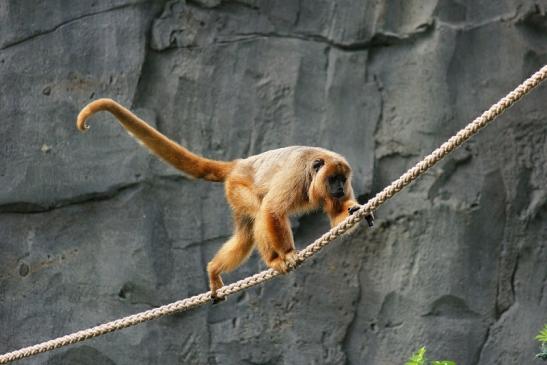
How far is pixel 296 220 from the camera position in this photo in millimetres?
8141

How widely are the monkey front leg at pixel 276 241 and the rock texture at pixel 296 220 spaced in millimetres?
2302

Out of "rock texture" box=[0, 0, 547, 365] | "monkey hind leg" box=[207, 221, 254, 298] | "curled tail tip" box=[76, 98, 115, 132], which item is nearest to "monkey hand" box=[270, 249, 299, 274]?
"monkey hind leg" box=[207, 221, 254, 298]

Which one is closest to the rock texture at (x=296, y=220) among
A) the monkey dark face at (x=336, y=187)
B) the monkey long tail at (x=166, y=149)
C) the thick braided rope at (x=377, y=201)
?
the monkey long tail at (x=166, y=149)

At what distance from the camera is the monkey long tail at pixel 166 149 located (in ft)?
19.6

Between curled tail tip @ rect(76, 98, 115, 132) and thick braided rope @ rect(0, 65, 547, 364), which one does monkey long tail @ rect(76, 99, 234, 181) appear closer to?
curled tail tip @ rect(76, 98, 115, 132)

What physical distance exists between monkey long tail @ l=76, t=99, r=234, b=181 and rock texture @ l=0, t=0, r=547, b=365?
1764 mm

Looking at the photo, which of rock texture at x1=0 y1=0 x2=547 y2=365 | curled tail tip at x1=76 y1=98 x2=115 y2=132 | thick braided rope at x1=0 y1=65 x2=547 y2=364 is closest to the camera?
thick braided rope at x1=0 y1=65 x2=547 y2=364

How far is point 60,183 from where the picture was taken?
810 centimetres

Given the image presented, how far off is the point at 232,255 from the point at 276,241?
0.64 m

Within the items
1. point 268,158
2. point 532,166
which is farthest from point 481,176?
point 268,158

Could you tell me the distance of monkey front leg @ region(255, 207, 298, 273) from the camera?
5.68 m

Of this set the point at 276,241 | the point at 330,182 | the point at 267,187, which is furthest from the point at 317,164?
the point at 276,241

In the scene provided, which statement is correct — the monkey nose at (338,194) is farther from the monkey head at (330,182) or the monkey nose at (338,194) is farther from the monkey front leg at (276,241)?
the monkey front leg at (276,241)

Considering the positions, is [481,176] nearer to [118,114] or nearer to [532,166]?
[532,166]
